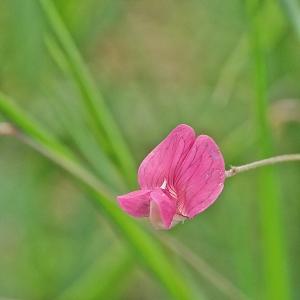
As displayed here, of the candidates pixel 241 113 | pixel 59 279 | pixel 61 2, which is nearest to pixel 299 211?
pixel 241 113

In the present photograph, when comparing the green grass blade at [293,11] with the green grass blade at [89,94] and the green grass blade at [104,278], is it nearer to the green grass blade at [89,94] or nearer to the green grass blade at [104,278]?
the green grass blade at [89,94]

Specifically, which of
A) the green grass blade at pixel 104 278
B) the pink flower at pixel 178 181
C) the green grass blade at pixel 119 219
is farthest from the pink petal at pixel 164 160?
the green grass blade at pixel 104 278

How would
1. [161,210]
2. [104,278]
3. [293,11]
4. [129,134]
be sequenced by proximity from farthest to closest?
[129,134] < [104,278] < [293,11] < [161,210]

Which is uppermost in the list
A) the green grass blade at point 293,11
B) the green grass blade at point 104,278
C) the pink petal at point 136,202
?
the pink petal at point 136,202

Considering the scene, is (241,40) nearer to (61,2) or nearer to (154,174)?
(61,2)

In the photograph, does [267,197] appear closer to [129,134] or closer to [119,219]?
[119,219]

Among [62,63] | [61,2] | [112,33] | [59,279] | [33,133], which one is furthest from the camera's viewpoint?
[112,33]

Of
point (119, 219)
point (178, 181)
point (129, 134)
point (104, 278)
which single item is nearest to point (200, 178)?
point (178, 181)
